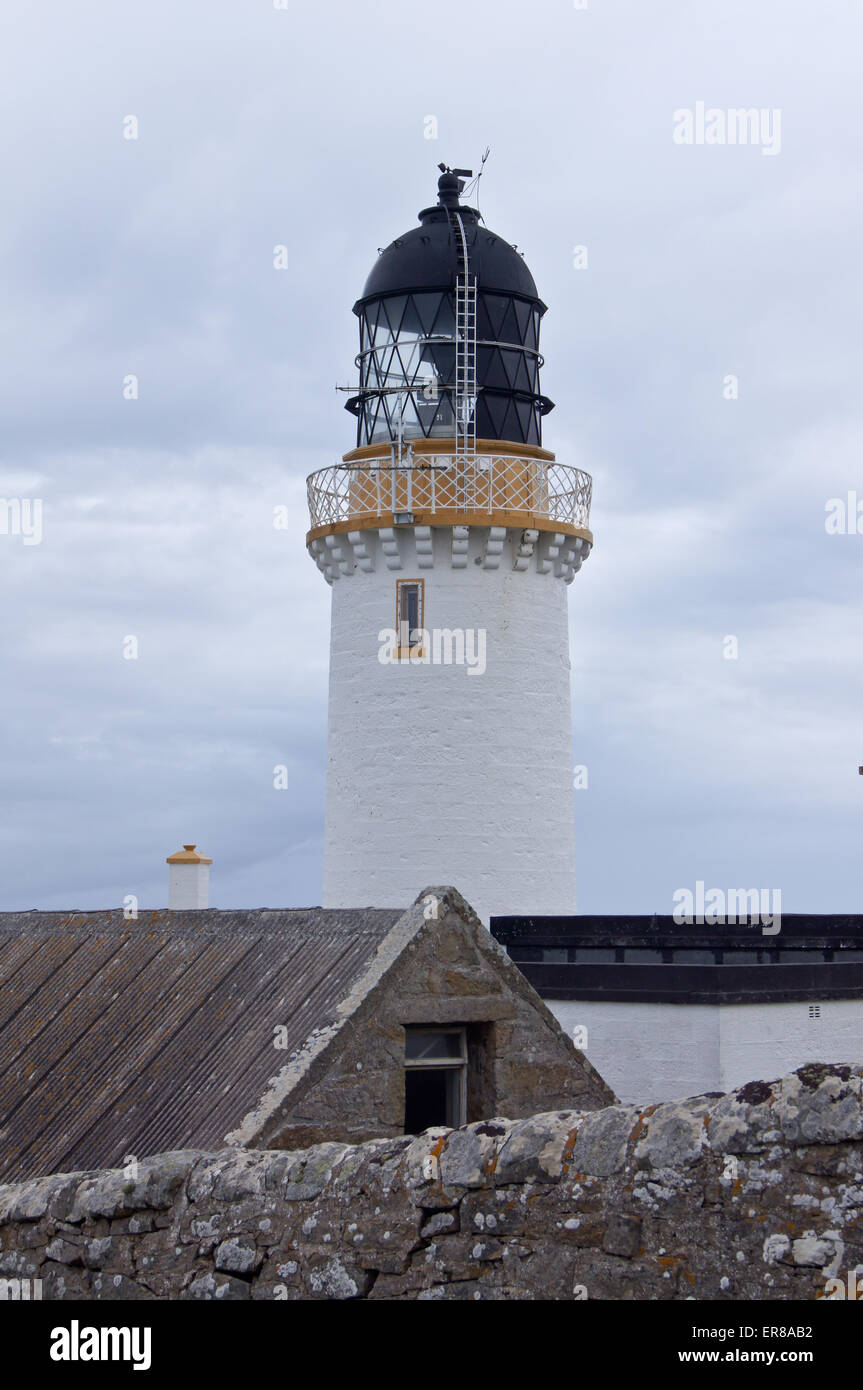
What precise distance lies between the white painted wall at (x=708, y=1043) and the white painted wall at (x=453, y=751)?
14.0 ft

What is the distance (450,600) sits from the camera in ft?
71.7

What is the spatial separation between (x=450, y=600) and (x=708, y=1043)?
8261 millimetres

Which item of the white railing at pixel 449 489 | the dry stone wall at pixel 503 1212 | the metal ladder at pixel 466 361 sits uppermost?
the metal ladder at pixel 466 361

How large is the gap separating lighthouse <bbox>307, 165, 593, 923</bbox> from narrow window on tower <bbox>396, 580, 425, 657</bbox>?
0.07 feet

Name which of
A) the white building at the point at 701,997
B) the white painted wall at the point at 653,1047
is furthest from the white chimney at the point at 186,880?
the white painted wall at the point at 653,1047

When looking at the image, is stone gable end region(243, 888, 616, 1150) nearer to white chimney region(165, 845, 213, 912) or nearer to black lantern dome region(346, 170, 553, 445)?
white chimney region(165, 845, 213, 912)

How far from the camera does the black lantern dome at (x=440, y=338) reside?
73.6ft

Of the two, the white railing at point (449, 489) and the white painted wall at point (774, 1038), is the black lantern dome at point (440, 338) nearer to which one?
the white railing at point (449, 489)

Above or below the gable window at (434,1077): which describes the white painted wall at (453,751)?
above

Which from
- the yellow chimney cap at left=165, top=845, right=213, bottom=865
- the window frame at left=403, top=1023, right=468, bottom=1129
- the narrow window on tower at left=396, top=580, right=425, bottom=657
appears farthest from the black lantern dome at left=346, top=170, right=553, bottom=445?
the window frame at left=403, top=1023, right=468, bottom=1129

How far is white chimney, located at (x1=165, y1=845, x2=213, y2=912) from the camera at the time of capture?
59.4 ft

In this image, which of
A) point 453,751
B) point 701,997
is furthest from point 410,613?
point 701,997
